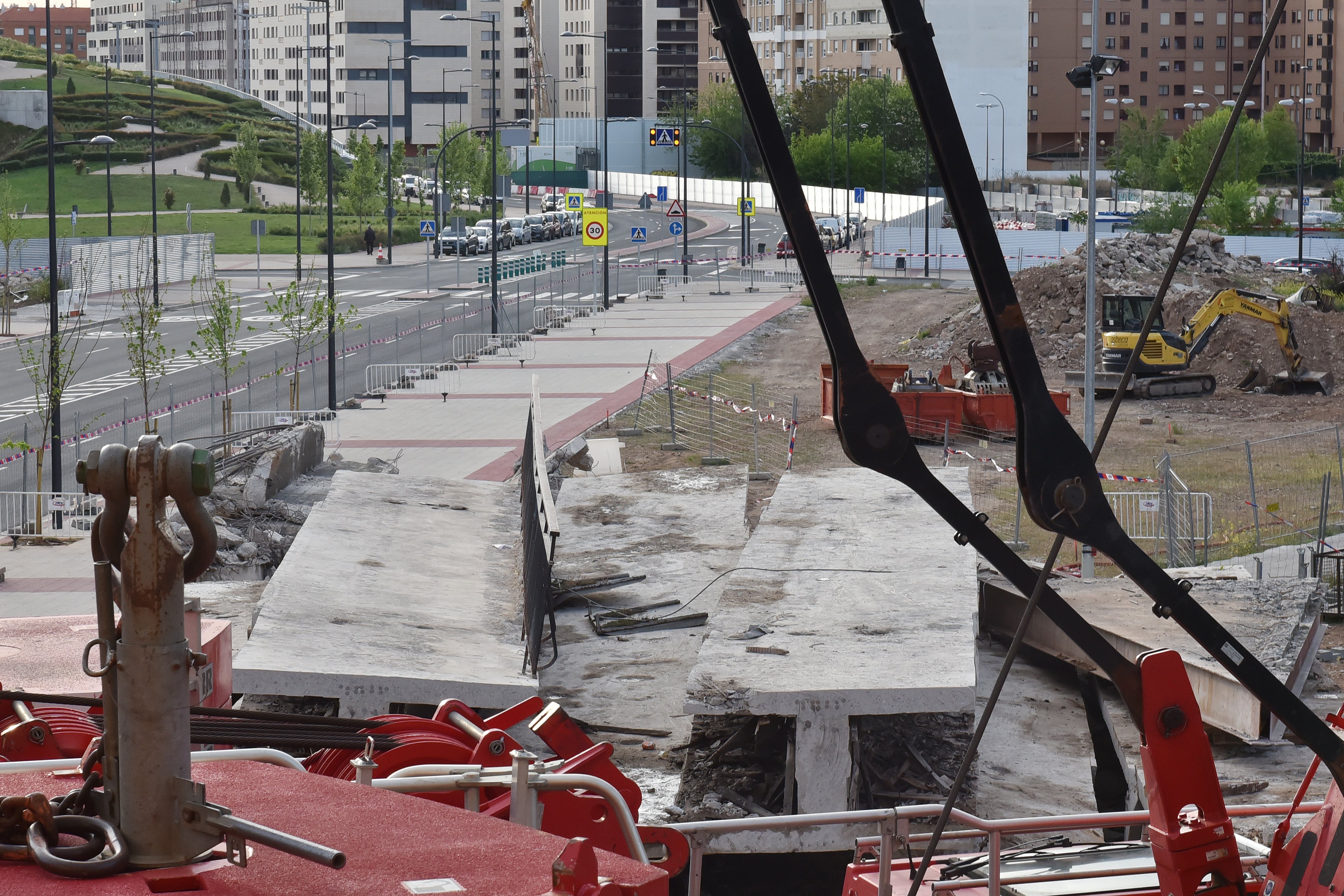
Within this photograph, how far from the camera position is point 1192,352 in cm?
3644

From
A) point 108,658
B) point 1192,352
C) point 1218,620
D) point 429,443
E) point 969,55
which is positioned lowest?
point 1218,620

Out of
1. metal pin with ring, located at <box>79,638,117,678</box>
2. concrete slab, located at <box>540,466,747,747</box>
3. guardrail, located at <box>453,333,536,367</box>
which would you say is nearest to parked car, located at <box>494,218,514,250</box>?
guardrail, located at <box>453,333,536,367</box>

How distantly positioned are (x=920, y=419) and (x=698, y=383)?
7.50 meters

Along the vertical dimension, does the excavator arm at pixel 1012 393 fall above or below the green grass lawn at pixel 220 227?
below

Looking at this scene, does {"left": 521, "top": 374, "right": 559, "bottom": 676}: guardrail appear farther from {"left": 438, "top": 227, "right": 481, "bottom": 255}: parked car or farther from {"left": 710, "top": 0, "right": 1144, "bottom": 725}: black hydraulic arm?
{"left": 438, "top": 227, "right": 481, "bottom": 255}: parked car

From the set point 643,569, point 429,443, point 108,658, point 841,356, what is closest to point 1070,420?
point 429,443

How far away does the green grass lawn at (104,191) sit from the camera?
90562 millimetres

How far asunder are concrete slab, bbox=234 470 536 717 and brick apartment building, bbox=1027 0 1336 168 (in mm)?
119170

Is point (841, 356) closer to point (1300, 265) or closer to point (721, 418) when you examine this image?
point (721, 418)

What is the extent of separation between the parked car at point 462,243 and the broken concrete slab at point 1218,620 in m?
59.3

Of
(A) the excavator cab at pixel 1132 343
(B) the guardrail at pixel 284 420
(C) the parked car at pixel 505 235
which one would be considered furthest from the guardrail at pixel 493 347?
(C) the parked car at pixel 505 235

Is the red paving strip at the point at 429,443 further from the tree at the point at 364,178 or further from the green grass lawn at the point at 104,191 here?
the green grass lawn at the point at 104,191

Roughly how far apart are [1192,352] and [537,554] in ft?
90.2

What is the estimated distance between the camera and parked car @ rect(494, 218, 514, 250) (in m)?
79.7
